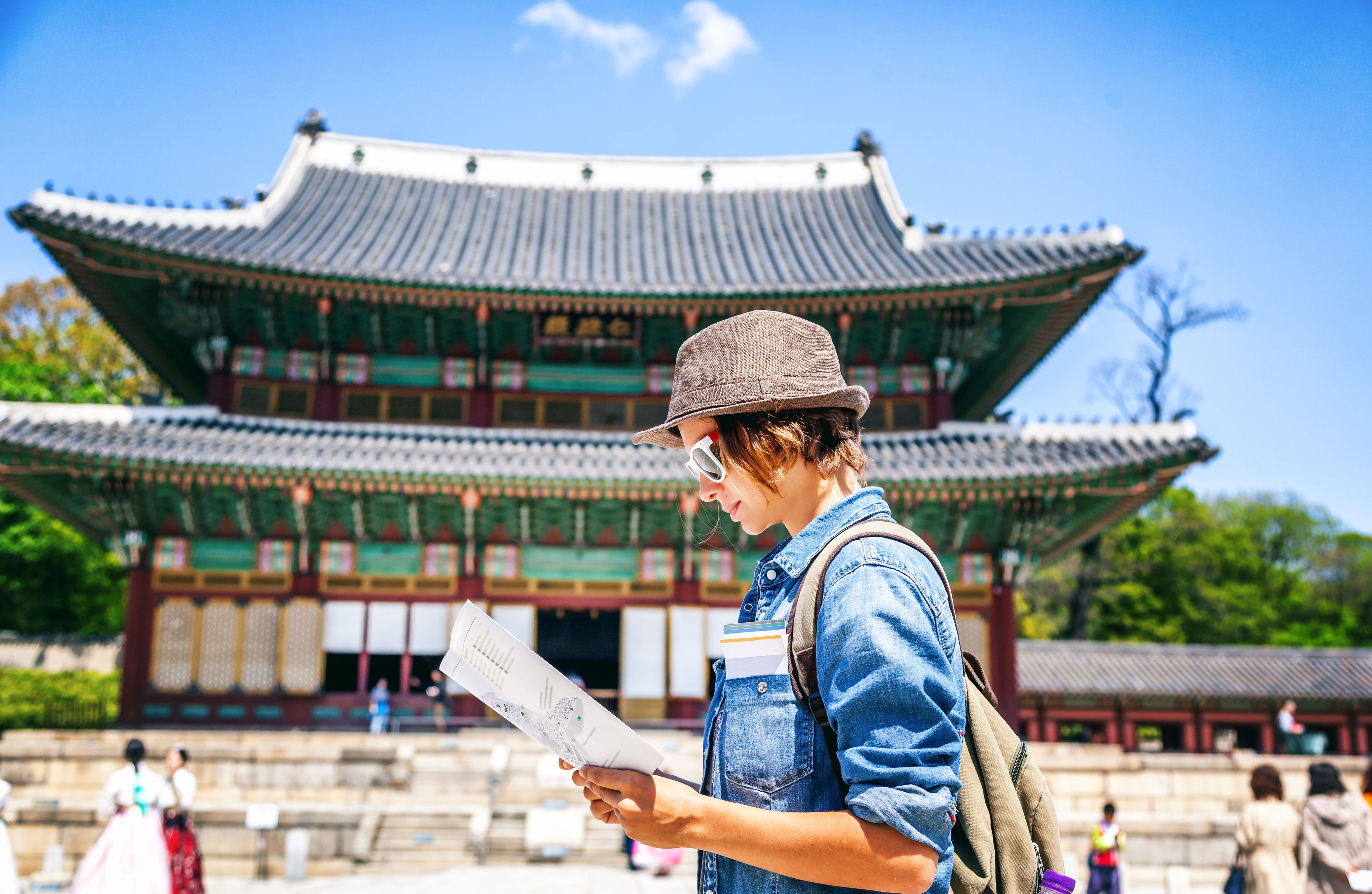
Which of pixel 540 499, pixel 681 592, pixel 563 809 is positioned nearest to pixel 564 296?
pixel 540 499

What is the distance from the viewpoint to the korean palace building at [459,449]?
14.3 metres

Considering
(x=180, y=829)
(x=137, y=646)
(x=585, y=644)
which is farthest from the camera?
(x=585, y=644)

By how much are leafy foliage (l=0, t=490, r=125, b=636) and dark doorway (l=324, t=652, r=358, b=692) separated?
20.3 meters

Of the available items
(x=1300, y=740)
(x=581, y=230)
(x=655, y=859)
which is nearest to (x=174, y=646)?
(x=655, y=859)

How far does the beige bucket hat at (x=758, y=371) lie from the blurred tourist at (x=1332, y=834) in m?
5.78

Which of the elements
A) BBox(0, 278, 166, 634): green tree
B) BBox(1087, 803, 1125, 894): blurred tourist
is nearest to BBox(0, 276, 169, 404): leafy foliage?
BBox(0, 278, 166, 634): green tree

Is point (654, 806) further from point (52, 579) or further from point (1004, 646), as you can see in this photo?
point (52, 579)

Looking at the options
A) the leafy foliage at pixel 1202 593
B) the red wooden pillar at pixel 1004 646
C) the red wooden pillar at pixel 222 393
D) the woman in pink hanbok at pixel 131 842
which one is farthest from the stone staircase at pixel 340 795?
the leafy foliage at pixel 1202 593

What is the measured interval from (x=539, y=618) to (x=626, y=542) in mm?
7623

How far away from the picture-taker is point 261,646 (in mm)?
15086

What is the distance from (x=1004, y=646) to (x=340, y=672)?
34.6 ft

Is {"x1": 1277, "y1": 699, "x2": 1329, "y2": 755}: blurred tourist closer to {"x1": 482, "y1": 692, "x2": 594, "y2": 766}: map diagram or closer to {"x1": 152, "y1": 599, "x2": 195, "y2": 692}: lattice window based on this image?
{"x1": 152, "y1": 599, "x2": 195, "y2": 692}: lattice window

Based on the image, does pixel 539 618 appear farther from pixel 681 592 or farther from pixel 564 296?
pixel 564 296

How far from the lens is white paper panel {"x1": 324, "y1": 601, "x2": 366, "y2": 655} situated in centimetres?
1534
